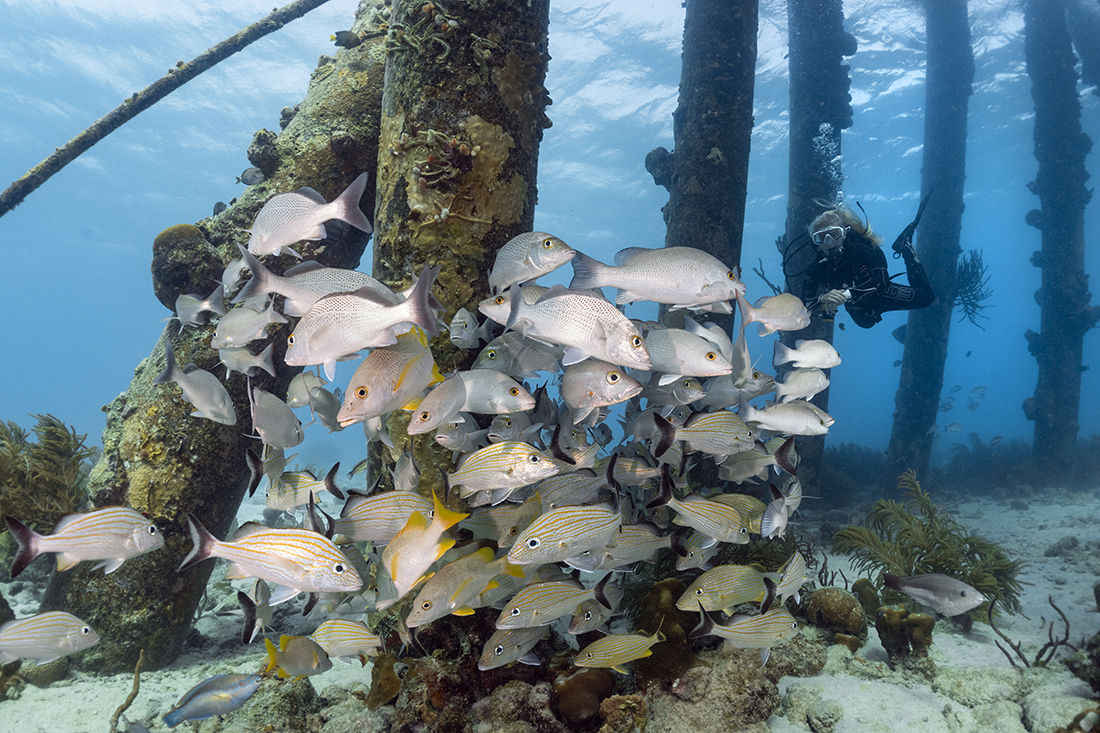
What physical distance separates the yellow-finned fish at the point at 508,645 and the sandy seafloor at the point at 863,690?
100cm

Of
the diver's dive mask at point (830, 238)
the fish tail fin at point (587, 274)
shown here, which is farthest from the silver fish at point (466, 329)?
the diver's dive mask at point (830, 238)

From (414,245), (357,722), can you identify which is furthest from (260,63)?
(357,722)

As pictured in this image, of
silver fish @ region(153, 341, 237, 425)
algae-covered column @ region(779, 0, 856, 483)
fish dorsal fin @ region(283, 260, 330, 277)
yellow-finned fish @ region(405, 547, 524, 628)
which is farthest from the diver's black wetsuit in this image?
silver fish @ region(153, 341, 237, 425)

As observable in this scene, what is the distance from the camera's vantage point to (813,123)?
402 inches

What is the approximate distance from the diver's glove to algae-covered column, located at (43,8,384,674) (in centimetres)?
527

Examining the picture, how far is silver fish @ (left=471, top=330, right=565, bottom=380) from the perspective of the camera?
3025mm

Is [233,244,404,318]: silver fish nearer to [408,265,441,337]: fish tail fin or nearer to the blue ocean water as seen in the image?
[408,265,441,337]: fish tail fin

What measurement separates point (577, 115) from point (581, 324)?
3750 cm

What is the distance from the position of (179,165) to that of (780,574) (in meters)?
64.8

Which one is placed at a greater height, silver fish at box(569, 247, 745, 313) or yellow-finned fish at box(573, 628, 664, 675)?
silver fish at box(569, 247, 745, 313)

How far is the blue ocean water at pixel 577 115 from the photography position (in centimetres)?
2697

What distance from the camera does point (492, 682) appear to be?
322 centimetres

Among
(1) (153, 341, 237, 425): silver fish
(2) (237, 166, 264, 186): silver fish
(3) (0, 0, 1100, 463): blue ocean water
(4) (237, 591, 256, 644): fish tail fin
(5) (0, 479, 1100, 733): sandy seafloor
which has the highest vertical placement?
(3) (0, 0, 1100, 463): blue ocean water

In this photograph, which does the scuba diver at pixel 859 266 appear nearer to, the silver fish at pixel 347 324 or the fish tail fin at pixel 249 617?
the silver fish at pixel 347 324
